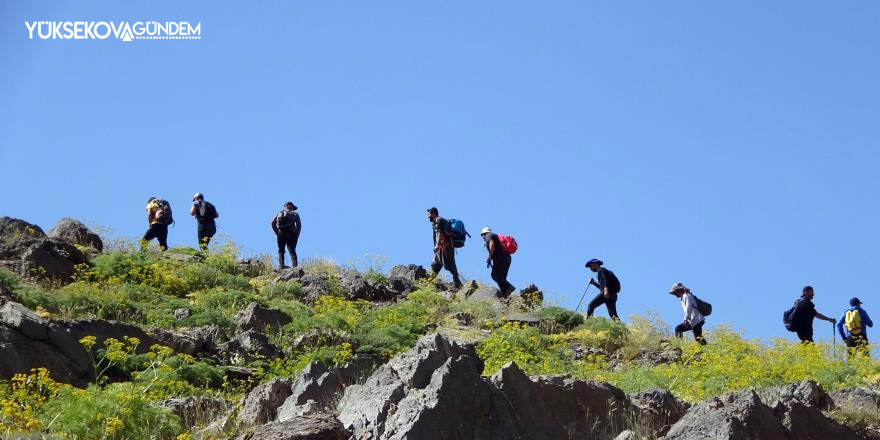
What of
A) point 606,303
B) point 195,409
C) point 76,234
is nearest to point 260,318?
point 195,409

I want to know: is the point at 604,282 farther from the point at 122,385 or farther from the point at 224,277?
the point at 122,385

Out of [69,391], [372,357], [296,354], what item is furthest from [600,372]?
[69,391]

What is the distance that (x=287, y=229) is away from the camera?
2691cm

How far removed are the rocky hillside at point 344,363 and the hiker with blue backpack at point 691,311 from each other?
67cm

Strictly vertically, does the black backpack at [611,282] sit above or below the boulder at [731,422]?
above

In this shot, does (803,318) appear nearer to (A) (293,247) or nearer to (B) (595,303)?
(B) (595,303)

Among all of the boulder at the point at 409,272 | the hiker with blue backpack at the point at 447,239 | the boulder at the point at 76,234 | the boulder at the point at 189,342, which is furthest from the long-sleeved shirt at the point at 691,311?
the boulder at the point at 76,234

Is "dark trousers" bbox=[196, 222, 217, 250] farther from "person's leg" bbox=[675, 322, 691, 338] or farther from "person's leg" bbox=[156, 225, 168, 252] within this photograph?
"person's leg" bbox=[675, 322, 691, 338]

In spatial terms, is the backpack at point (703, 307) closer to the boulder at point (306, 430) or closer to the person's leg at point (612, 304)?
the person's leg at point (612, 304)

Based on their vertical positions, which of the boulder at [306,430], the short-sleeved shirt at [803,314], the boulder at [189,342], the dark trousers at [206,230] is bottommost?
the boulder at [306,430]

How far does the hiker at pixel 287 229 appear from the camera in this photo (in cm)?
2678

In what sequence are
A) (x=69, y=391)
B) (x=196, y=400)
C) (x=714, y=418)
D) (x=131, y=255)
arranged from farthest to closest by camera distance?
(x=131, y=255)
(x=196, y=400)
(x=69, y=391)
(x=714, y=418)

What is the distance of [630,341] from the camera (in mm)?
20812

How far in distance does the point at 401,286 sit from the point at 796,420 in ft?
50.5
